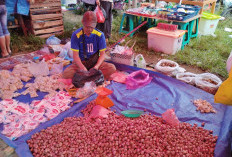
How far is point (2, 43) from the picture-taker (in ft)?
12.7

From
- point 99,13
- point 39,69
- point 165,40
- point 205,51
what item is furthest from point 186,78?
point 39,69

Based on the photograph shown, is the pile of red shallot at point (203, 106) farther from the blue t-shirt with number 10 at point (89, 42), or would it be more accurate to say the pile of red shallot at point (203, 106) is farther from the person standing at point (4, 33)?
the person standing at point (4, 33)

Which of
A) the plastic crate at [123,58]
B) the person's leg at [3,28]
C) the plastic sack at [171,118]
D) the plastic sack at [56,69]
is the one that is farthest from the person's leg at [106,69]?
the person's leg at [3,28]

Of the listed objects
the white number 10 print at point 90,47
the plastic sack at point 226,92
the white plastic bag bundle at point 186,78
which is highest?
the white number 10 print at point 90,47

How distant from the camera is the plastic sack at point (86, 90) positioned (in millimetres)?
2771

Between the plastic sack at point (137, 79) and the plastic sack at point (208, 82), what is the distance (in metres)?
0.76

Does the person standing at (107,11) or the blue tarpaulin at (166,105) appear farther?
the person standing at (107,11)

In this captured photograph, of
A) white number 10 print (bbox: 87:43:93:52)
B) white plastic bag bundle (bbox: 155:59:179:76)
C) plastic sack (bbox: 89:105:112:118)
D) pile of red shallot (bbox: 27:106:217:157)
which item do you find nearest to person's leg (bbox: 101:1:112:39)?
white number 10 print (bbox: 87:43:93:52)

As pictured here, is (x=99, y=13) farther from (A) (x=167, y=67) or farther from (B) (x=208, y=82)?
(B) (x=208, y=82)

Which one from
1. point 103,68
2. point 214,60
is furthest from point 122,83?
point 214,60

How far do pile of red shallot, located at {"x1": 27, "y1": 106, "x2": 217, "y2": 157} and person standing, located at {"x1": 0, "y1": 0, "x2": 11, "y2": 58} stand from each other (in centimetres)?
263

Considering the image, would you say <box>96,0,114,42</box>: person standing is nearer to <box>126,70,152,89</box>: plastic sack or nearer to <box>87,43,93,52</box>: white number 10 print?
<box>87,43,93,52</box>: white number 10 print

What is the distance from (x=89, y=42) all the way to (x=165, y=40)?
6.63 feet

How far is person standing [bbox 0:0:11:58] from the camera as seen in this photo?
3.68 meters
